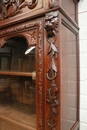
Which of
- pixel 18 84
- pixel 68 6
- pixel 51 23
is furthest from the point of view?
pixel 18 84

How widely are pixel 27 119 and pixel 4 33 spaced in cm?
60

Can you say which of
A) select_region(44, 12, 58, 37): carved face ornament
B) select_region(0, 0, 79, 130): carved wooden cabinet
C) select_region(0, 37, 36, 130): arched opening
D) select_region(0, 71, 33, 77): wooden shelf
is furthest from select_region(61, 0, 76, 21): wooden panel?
select_region(0, 71, 33, 77): wooden shelf

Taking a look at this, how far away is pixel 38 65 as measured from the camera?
0.68m

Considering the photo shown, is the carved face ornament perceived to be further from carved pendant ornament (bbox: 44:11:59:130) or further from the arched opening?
the arched opening

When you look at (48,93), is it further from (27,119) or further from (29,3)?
(29,3)

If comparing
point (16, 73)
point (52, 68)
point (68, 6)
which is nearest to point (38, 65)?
point (52, 68)

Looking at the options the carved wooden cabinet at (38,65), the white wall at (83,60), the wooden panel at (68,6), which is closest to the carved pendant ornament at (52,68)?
the carved wooden cabinet at (38,65)

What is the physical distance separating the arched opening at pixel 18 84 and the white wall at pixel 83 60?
0.41 meters

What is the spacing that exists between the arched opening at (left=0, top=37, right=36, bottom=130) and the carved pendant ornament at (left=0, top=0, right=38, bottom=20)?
17 centimetres

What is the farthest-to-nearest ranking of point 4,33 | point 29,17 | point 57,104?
point 4,33
point 29,17
point 57,104

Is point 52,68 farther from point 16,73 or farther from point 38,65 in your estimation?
point 16,73

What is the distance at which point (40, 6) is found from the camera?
67cm

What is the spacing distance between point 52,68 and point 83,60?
41 cm

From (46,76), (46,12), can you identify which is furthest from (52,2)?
(46,76)
